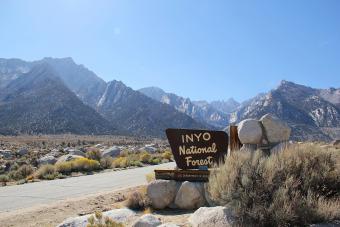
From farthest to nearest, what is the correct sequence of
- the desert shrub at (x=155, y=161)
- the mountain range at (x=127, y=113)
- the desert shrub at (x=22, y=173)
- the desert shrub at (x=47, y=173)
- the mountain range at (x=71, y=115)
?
1. the mountain range at (x=71, y=115)
2. the mountain range at (x=127, y=113)
3. the desert shrub at (x=155, y=161)
4. the desert shrub at (x=22, y=173)
5. the desert shrub at (x=47, y=173)

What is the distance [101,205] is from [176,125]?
14741 centimetres

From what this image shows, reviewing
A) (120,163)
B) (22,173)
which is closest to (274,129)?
(22,173)

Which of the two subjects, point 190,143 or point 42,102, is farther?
point 42,102

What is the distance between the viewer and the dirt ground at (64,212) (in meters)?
10.0

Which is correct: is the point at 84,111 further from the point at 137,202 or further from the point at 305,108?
the point at 137,202

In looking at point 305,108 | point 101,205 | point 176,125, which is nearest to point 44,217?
point 101,205

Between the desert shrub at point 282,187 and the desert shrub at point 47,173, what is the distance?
1692cm

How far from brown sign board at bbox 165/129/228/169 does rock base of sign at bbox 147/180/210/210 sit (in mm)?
721

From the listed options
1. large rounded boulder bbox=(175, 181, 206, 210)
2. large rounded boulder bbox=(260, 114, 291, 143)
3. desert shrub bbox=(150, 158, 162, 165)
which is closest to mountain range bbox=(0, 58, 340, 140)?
desert shrub bbox=(150, 158, 162, 165)

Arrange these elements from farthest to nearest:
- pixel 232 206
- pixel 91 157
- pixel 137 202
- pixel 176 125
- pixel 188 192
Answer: pixel 176 125, pixel 91 157, pixel 137 202, pixel 188 192, pixel 232 206

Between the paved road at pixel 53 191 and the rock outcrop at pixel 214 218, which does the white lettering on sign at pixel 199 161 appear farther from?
the paved road at pixel 53 191

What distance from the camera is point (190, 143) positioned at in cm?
1122

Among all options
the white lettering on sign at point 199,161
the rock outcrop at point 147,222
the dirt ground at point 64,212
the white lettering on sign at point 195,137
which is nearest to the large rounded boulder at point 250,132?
the white lettering on sign at point 195,137

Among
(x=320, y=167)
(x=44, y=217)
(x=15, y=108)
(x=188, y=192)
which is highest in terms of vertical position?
(x=15, y=108)
